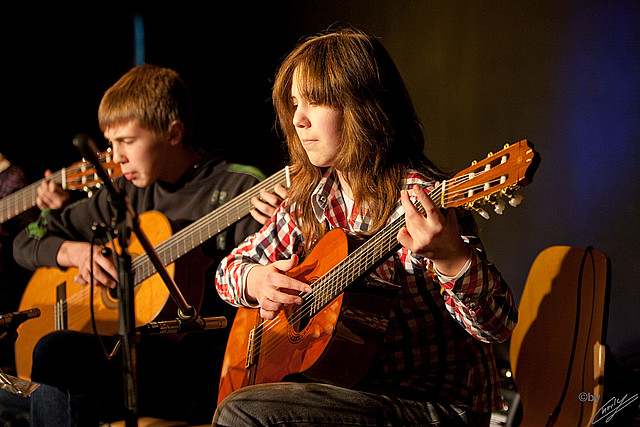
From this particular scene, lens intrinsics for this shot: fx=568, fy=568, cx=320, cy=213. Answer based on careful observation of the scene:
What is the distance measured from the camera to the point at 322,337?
1.38m

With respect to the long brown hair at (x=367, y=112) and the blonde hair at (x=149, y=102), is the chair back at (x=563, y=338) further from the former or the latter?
the blonde hair at (x=149, y=102)

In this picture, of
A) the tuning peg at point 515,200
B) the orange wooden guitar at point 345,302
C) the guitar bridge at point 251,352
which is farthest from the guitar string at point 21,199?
the tuning peg at point 515,200

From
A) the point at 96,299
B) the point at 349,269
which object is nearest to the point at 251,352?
the point at 349,269

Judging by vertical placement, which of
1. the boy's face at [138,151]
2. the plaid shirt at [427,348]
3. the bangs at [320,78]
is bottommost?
the plaid shirt at [427,348]

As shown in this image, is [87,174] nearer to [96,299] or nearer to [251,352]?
[96,299]

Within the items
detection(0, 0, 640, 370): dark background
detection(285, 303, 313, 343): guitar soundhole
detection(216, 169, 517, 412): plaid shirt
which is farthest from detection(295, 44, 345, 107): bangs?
detection(0, 0, 640, 370): dark background

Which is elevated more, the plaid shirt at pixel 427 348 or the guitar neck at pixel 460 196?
the guitar neck at pixel 460 196

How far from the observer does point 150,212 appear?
2375 mm

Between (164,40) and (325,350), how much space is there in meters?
2.60

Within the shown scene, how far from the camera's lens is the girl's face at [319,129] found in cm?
154

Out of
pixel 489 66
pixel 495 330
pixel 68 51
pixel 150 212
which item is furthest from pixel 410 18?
pixel 68 51

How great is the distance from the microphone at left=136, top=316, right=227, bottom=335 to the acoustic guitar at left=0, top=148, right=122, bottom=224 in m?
1.27

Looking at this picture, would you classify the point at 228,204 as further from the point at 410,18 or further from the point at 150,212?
the point at 410,18

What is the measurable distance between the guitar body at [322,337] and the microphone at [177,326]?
22cm
